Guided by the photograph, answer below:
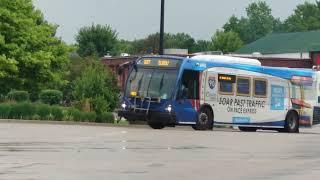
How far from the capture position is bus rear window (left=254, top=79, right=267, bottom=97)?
106 ft

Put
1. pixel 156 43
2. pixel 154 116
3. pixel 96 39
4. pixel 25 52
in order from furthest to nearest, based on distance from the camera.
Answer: pixel 156 43 → pixel 96 39 → pixel 25 52 → pixel 154 116

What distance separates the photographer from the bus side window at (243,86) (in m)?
31.6

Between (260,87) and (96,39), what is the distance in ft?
196

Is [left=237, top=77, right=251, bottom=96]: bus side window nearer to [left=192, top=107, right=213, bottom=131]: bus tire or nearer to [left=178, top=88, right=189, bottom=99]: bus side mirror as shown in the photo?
[left=192, top=107, right=213, bottom=131]: bus tire

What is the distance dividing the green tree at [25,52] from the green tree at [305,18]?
11752cm

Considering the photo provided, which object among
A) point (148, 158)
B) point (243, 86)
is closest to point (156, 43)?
point (243, 86)

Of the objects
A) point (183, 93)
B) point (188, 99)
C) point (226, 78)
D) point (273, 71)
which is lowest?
point (188, 99)

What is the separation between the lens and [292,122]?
34.6m

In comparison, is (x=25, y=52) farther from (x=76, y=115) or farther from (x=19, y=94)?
(x=76, y=115)

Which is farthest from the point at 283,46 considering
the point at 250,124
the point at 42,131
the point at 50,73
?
the point at 42,131

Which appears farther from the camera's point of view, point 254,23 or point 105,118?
point 254,23

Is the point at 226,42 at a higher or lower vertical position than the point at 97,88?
higher

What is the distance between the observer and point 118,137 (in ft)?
74.7

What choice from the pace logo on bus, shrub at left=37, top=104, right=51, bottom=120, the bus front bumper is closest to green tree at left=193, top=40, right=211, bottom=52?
shrub at left=37, top=104, right=51, bottom=120
